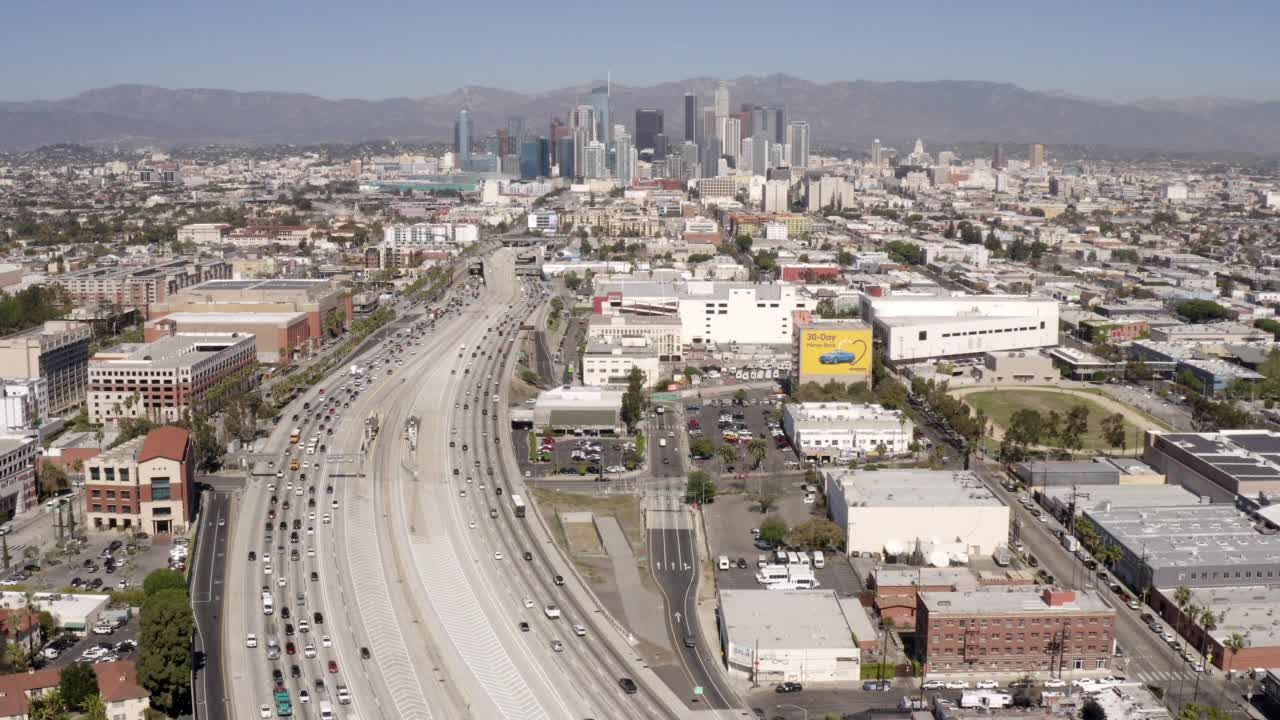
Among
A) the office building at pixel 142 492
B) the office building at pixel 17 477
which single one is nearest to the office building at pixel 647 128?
A: the office building at pixel 17 477

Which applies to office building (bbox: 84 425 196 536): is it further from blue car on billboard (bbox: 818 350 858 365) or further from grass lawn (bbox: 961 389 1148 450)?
grass lawn (bbox: 961 389 1148 450)

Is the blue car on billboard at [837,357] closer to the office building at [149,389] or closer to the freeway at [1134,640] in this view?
the freeway at [1134,640]

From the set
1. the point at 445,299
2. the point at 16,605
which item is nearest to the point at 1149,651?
the point at 16,605

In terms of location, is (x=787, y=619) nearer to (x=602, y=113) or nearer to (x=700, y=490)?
(x=700, y=490)

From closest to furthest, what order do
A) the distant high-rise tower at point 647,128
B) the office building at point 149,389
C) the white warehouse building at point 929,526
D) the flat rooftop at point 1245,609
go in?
the flat rooftop at point 1245,609
the white warehouse building at point 929,526
the office building at point 149,389
the distant high-rise tower at point 647,128

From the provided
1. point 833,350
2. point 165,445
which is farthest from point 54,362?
point 833,350
